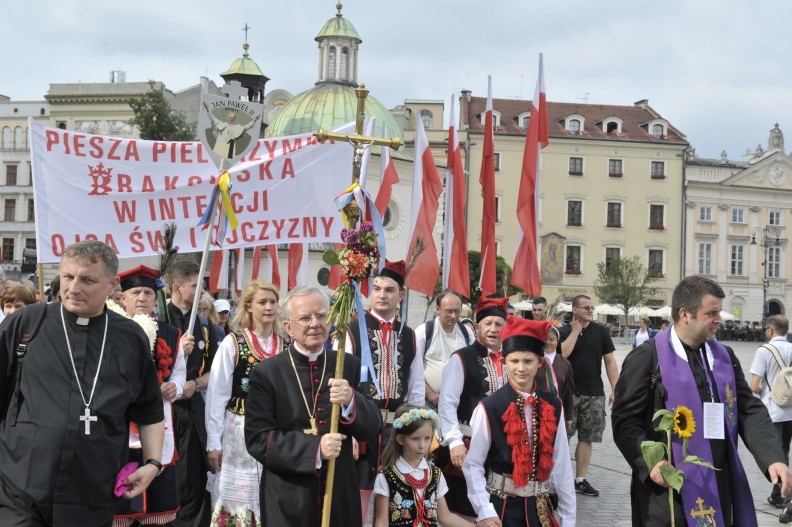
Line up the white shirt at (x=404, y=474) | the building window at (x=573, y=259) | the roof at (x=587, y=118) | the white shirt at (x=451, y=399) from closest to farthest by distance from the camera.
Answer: the white shirt at (x=404, y=474)
the white shirt at (x=451, y=399)
the roof at (x=587, y=118)
the building window at (x=573, y=259)

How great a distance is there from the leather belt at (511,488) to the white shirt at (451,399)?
A: 38.7 inches

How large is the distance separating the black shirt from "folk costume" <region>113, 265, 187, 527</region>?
5.82 meters

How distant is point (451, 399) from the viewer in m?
7.35

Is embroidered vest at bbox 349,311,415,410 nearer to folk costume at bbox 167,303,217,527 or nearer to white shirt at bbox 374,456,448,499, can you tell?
white shirt at bbox 374,456,448,499

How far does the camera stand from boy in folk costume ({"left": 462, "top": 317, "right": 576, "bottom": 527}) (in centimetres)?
588

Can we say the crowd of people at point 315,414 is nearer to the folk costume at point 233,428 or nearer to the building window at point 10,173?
the folk costume at point 233,428

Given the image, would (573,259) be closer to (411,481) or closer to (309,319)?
(411,481)

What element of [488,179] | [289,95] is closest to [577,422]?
[488,179]

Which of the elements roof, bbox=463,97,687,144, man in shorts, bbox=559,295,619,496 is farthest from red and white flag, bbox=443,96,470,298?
roof, bbox=463,97,687,144

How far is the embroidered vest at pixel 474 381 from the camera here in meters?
7.49

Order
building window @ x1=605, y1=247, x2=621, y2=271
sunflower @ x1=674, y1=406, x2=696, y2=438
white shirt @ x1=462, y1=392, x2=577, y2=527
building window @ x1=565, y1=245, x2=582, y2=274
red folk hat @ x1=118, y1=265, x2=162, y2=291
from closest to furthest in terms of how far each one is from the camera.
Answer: sunflower @ x1=674, y1=406, x2=696, y2=438 → white shirt @ x1=462, y1=392, x2=577, y2=527 → red folk hat @ x1=118, y1=265, x2=162, y2=291 → building window @ x1=565, y1=245, x2=582, y2=274 → building window @ x1=605, y1=247, x2=621, y2=271

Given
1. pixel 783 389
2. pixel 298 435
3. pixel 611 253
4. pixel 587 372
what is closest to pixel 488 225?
pixel 587 372

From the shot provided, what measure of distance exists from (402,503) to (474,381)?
1457 millimetres

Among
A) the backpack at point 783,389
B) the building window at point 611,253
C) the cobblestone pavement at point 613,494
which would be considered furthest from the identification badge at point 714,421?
the building window at point 611,253
